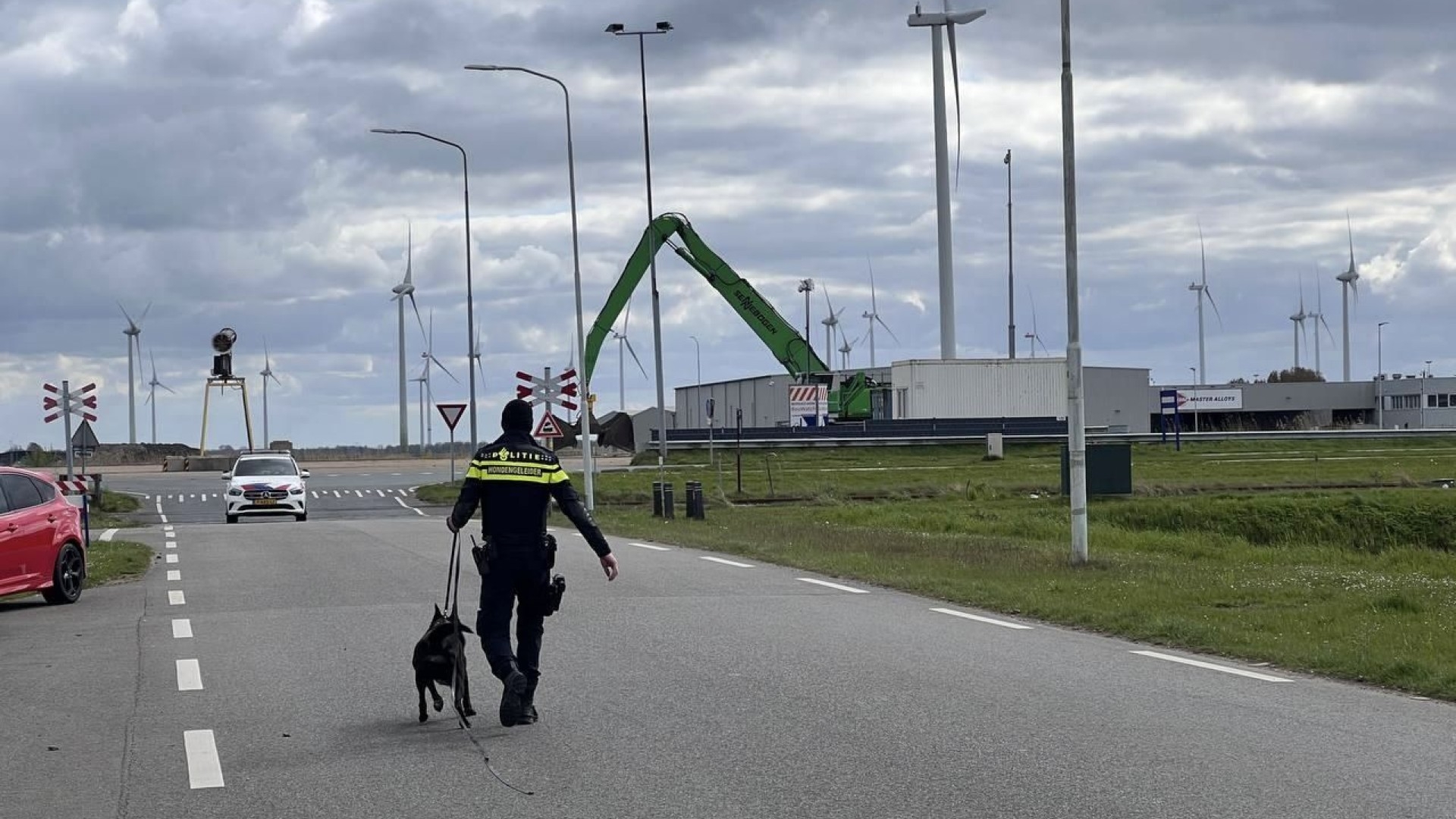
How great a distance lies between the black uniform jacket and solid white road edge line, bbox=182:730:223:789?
5.57 feet

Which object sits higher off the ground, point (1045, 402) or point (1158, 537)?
point (1045, 402)

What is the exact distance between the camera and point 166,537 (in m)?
28.9

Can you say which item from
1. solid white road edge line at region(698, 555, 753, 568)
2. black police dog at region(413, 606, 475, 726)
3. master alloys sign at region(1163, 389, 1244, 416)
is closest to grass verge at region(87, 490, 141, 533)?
solid white road edge line at region(698, 555, 753, 568)

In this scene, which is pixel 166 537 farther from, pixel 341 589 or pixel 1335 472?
pixel 1335 472

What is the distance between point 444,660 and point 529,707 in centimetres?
52

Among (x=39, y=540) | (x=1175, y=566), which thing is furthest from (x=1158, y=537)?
(x=39, y=540)

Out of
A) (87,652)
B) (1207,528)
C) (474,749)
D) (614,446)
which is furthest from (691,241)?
(474,749)

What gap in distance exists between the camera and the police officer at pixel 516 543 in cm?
902

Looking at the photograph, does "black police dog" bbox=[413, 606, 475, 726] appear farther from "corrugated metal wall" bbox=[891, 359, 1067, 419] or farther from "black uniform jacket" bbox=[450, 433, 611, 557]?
"corrugated metal wall" bbox=[891, 359, 1067, 419]

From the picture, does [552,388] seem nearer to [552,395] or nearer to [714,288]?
[552,395]

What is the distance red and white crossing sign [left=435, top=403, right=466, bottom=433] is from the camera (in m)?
43.9

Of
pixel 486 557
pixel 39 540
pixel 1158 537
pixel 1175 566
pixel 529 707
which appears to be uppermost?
pixel 486 557

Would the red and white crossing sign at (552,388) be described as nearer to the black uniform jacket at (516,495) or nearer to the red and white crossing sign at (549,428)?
the red and white crossing sign at (549,428)

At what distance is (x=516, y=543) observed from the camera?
905cm
